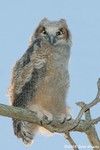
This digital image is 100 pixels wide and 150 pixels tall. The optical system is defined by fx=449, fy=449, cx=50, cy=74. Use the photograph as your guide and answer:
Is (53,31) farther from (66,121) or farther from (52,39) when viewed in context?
(66,121)

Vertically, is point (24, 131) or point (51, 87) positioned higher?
point (51, 87)

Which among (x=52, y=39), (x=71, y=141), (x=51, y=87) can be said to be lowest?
(x=51, y=87)

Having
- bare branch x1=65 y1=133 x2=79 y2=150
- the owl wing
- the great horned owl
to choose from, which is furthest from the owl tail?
bare branch x1=65 y1=133 x2=79 y2=150

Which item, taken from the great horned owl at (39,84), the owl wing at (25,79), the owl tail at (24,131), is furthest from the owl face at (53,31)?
the owl tail at (24,131)

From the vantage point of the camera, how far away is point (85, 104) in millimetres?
4566

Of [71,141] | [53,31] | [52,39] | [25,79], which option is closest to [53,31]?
[53,31]

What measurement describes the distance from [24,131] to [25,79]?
65 centimetres

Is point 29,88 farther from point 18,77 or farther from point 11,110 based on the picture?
point 11,110

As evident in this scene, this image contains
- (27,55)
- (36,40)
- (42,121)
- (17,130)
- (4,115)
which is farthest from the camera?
(36,40)

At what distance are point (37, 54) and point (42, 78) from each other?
356 millimetres

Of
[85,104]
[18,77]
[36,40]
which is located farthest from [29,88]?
[85,104]

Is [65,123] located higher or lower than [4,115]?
lower

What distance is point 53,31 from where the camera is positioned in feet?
22.3

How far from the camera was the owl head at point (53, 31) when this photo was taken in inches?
261
